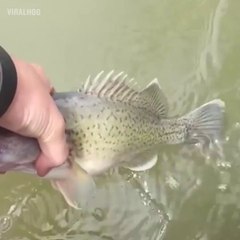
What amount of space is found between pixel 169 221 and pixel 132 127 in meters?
0.21

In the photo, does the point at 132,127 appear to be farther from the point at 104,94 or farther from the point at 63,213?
the point at 63,213

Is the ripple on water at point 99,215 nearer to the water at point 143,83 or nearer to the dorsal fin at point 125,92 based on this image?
the water at point 143,83

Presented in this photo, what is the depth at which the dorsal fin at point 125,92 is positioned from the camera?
811 millimetres

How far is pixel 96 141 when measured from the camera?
80 centimetres

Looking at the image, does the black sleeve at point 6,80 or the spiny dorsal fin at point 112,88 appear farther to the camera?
the spiny dorsal fin at point 112,88

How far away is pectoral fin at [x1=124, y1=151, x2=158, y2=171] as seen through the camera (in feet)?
2.93

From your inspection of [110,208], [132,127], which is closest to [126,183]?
[110,208]

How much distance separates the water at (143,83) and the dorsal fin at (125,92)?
0.10m

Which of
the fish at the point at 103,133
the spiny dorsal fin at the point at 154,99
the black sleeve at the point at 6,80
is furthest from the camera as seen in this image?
the spiny dorsal fin at the point at 154,99

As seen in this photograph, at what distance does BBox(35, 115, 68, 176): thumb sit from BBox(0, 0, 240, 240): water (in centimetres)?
25

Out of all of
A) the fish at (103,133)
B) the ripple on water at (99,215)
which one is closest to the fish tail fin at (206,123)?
the fish at (103,133)

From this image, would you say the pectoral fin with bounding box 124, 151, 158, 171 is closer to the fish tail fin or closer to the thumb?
the fish tail fin

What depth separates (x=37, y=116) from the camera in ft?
2.17

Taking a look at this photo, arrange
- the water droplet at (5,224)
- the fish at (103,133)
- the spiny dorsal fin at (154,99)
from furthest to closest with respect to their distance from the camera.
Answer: the water droplet at (5,224) < the spiny dorsal fin at (154,99) < the fish at (103,133)
